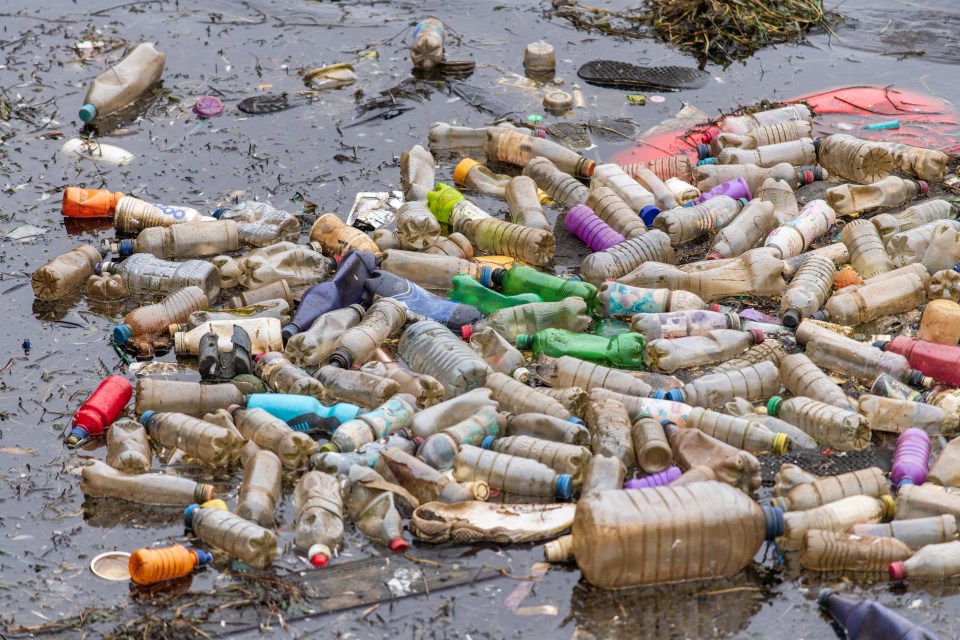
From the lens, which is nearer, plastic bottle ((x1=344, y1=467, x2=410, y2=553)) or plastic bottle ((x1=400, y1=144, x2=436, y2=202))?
plastic bottle ((x1=344, y1=467, x2=410, y2=553))

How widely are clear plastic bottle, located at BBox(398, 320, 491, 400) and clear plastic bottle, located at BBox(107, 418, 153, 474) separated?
149cm

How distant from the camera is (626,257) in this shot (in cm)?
714

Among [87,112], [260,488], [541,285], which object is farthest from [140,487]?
[87,112]

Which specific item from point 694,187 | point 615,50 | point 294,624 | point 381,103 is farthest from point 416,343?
point 615,50

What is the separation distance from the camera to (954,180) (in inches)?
325

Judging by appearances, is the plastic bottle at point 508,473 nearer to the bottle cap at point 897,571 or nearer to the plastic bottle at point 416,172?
the bottle cap at point 897,571

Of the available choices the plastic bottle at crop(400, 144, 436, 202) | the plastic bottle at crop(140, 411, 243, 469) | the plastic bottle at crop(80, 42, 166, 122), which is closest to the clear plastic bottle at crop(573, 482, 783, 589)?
the plastic bottle at crop(140, 411, 243, 469)

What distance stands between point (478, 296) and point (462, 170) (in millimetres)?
1749

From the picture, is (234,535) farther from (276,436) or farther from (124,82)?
(124,82)

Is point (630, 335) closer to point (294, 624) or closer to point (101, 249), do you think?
point (294, 624)

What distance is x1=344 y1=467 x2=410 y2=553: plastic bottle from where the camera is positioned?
→ 514 centimetres

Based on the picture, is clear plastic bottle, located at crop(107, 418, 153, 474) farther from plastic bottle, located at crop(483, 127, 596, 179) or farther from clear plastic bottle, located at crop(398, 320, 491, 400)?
plastic bottle, located at crop(483, 127, 596, 179)

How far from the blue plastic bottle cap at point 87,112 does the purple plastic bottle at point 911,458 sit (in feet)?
21.4

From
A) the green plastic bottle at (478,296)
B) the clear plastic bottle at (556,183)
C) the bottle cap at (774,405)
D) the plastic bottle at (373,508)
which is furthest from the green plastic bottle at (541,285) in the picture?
the plastic bottle at (373,508)
